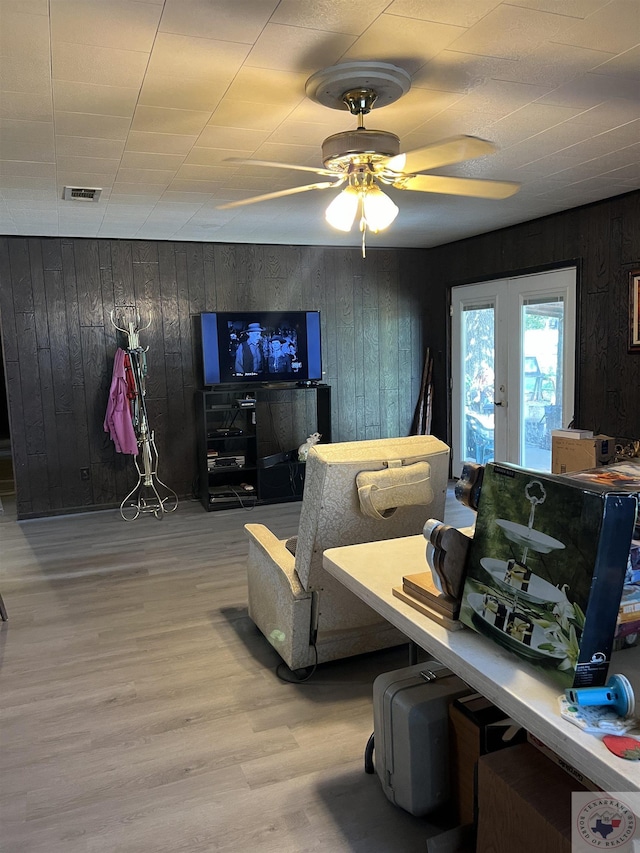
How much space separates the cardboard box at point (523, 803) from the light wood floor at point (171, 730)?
19.5 inches

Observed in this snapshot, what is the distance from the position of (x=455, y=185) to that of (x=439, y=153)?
244 mm

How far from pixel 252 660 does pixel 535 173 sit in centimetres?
324

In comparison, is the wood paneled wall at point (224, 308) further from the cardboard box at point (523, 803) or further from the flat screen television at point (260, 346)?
the cardboard box at point (523, 803)

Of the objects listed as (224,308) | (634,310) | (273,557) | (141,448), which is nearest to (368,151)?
(273,557)

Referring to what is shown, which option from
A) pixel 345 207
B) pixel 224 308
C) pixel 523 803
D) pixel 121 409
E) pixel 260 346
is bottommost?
pixel 523 803

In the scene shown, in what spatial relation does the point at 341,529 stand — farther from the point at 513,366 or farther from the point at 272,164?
the point at 513,366

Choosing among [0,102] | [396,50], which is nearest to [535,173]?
[396,50]

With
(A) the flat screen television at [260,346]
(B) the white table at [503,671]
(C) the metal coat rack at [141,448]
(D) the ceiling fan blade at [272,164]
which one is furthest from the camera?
(A) the flat screen television at [260,346]

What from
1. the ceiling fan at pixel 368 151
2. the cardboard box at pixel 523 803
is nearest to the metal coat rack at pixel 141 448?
the ceiling fan at pixel 368 151

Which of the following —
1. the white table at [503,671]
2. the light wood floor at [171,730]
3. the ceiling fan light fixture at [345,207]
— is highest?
the ceiling fan light fixture at [345,207]

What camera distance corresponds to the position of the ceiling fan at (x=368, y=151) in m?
2.40

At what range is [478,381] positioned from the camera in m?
6.48
